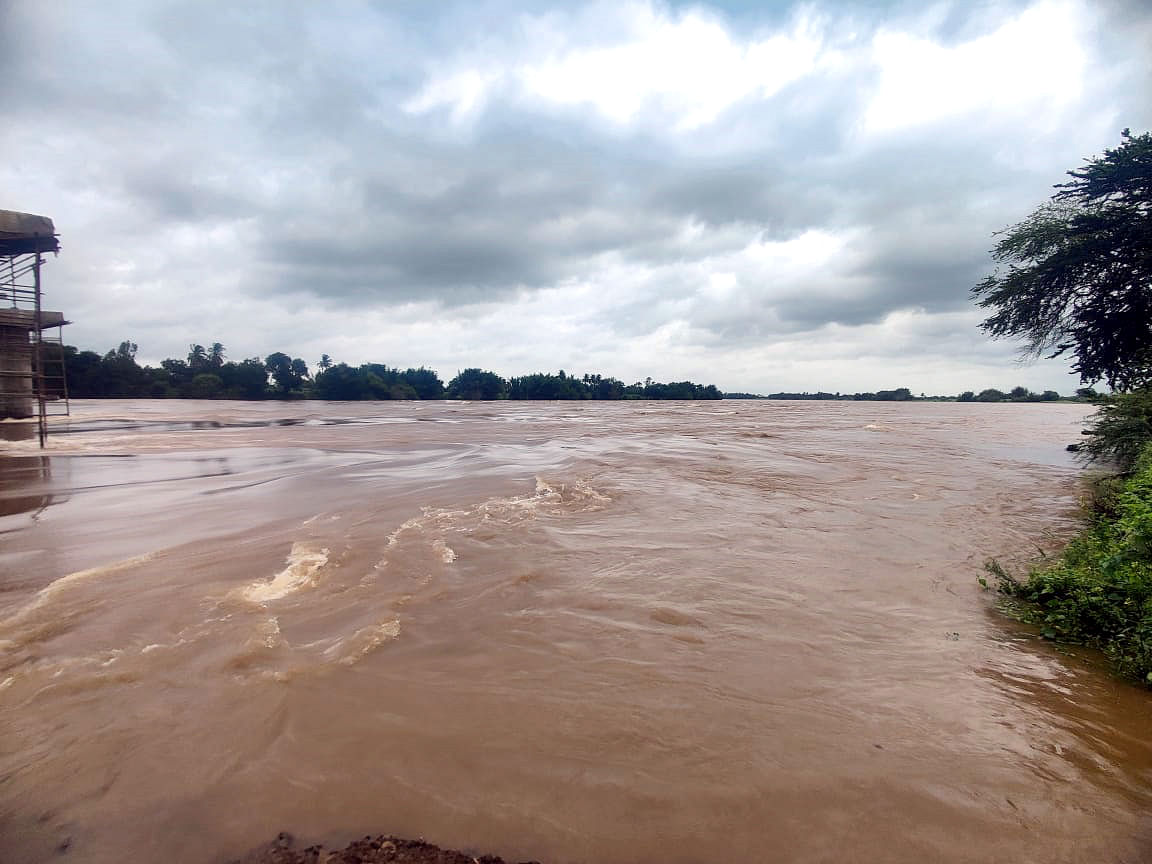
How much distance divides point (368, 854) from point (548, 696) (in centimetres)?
130

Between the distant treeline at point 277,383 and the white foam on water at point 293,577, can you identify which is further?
the distant treeline at point 277,383

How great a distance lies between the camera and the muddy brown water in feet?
7.07

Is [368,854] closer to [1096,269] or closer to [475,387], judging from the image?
[1096,269]

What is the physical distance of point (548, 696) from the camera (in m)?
3.11

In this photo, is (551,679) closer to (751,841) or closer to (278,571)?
(751,841)

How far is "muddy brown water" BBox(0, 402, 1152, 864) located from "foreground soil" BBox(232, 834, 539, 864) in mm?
64

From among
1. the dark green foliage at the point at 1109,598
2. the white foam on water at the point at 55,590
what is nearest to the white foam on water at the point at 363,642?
the white foam on water at the point at 55,590

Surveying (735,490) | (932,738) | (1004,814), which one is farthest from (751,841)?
(735,490)

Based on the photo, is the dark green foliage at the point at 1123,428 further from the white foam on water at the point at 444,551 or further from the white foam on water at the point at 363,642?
the white foam on water at the point at 363,642

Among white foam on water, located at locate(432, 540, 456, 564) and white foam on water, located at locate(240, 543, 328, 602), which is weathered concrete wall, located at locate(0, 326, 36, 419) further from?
white foam on water, located at locate(432, 540, 456, 564)

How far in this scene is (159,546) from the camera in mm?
5871

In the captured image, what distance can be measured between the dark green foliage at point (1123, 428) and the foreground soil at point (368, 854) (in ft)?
40.8

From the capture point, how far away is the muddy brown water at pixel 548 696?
2.16 meters

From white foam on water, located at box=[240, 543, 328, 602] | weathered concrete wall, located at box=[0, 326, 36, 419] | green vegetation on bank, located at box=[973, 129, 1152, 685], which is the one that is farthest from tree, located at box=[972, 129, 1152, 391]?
weathered concrete wall, located at box=[0, 326, 36, 419]
